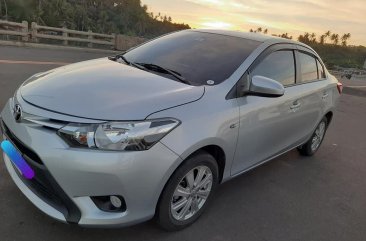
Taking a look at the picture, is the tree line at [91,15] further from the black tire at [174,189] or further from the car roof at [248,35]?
the black tire at [174,189]

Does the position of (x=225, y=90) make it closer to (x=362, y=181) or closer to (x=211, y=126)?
(x=211, y=126)

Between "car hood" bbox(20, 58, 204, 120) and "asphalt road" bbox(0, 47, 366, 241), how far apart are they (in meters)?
0.98

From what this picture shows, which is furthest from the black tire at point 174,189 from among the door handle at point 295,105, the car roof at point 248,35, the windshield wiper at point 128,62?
the car roof at point 248,35

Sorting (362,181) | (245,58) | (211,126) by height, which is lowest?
(362,181)

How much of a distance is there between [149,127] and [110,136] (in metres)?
0.28

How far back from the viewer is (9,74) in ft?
28.3

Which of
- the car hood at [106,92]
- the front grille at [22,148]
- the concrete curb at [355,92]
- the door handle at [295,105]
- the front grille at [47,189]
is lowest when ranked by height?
the concrete curb at [355,92]

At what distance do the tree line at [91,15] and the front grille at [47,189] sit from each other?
26.2 metres

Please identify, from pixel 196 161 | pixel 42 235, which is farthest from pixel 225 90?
pixel 42 235

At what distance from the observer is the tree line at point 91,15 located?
37.7m

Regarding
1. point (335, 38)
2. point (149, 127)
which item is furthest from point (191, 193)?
point (335, 38)

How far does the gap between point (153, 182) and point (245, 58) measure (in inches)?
67.9

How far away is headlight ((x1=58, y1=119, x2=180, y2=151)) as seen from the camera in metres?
2.70

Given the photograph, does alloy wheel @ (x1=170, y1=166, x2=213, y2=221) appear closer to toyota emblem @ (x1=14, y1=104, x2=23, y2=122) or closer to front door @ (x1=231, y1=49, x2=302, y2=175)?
front door @ (x1=231, y1=49, x2=302, y2=175)
